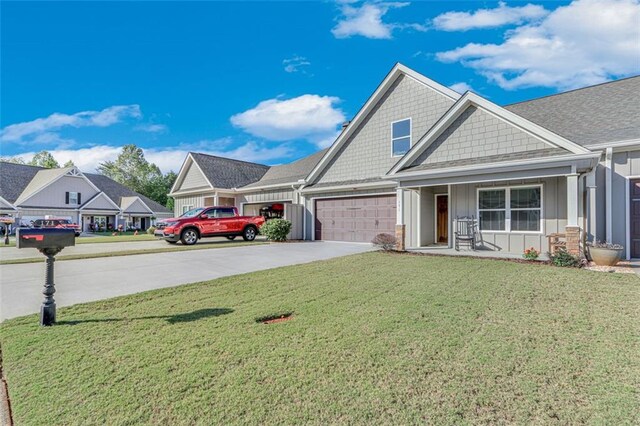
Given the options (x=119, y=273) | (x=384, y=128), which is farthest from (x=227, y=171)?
(x=119, y=273)

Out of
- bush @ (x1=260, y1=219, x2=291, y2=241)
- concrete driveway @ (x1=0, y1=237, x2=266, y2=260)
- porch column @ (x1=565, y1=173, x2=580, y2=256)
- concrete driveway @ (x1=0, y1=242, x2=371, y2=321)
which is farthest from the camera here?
bush @ (x1=260, y1=219, x2=291, y2=241)

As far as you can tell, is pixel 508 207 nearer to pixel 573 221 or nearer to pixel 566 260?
pixel 573 221

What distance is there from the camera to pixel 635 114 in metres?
10.1

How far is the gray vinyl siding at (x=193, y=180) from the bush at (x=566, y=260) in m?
20.0

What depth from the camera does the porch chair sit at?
1135cm

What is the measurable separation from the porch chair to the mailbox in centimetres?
1097

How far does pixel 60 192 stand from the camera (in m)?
35.5

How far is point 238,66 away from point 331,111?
7.46 m

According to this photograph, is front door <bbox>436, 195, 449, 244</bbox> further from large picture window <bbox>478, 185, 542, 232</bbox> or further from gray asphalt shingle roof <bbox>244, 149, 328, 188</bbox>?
gray asphalt shingle roof <bbox>244, 149, 328, 188</bbox>

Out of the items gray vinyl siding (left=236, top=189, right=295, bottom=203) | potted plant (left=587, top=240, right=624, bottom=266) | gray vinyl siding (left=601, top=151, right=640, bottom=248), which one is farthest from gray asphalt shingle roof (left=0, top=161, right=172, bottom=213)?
gray vinyl siding (left=601, top=151, right=640, bottom=248)

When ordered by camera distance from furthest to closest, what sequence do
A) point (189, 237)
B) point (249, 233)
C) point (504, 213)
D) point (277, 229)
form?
point (249, 233) → point (277, 229) → point (189, 237) → point (504, 213)

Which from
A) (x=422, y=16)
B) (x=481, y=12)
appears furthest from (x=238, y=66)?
(x=481, y=12)

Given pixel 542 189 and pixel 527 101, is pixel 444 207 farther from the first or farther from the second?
pixel 527 101

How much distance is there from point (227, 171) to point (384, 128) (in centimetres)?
1343
